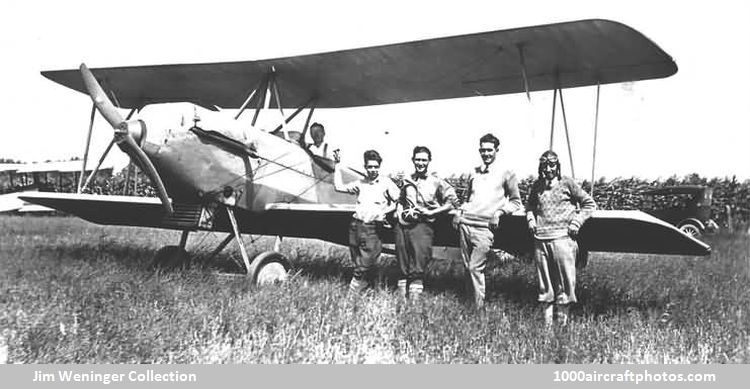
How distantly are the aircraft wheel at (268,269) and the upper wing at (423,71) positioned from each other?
97.7 inches

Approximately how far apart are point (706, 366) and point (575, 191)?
5.35 feet

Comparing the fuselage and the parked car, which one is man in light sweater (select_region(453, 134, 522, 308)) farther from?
the parked car

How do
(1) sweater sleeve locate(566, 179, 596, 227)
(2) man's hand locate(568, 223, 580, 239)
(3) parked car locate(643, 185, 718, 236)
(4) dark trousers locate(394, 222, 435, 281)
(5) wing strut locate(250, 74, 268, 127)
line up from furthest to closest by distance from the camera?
(3) parked car locate(643, 185, 718, 236) → (5) wing strut locate(250, 74, 268, 127) → (4) dark trousers locate(394, 222, 435, 281) → (1) sweater sleeve locate(566, 179, 596, 227) → (2) man's hand locate(568, 223, 580, 239)

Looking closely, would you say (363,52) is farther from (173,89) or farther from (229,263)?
(229,263)

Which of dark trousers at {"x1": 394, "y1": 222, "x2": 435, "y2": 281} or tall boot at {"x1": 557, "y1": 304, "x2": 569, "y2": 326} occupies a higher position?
dark trousers at {"x1": 394, "y1": 222, "x2": 435, "y2": 281}

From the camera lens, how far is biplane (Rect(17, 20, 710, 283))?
17.4 feet

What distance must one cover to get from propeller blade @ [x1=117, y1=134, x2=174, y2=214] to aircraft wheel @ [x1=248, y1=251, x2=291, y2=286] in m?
1.15

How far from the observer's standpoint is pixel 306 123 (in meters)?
7.43

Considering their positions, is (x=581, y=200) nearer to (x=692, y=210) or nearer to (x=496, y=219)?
(x=496, y=219)

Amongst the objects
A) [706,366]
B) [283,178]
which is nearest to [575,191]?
[706,366]

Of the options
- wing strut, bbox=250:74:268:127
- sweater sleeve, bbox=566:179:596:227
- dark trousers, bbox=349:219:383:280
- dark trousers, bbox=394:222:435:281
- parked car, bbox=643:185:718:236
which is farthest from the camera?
parked car, bbox=643:185:718:236

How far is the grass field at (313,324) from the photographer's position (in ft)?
11.1

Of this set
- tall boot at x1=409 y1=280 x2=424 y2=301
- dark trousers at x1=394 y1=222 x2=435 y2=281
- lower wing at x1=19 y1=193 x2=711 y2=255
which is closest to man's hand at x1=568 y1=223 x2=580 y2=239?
lower wing at x1=19 y1=193 x2=711 y2=255

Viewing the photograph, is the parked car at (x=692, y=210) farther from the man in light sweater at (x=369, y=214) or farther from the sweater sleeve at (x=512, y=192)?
the man in light sweater at (x=369, y=214)
